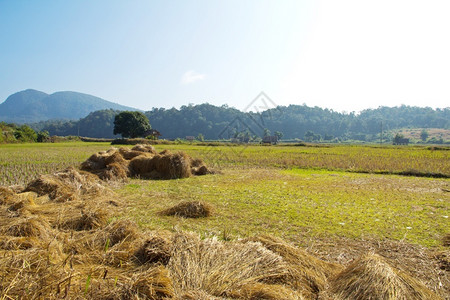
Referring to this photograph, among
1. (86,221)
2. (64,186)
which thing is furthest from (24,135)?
(86,221)

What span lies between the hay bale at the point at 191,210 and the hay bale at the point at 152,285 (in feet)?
9.68

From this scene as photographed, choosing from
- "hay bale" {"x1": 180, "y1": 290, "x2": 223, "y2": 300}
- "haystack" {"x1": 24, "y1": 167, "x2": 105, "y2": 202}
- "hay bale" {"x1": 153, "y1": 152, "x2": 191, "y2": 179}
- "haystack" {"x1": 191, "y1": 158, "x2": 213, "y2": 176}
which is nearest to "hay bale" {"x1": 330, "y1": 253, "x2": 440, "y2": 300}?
"hay bale" {"x1": 180, "y1": 290, "x2": 223, "y2": 300}

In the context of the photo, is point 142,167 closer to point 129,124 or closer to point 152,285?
point 152,285

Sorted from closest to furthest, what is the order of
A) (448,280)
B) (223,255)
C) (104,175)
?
1. (223,255)
2. (448,280)
3. (104,175)

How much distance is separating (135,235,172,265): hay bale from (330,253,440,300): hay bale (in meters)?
1.66

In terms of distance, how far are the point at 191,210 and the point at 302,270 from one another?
9.75ft

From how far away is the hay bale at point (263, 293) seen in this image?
7.16ft

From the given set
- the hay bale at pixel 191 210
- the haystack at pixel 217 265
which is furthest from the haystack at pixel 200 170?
the haystack at pixel 217 265

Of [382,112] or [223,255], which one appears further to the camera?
[382,112]

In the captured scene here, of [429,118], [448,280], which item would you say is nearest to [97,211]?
[448,280]

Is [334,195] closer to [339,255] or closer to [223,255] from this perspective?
[339,255]

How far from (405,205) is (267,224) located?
156 inches

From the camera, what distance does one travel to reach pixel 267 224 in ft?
16.6

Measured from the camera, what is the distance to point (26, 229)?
3.47 metres
